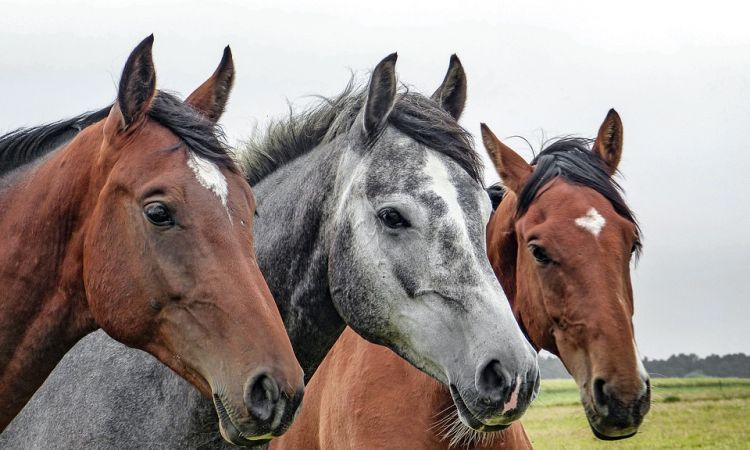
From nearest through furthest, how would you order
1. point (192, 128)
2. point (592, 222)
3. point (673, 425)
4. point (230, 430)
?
point (230, 430), point (192, 128), point (592, 222), point (673, 425)

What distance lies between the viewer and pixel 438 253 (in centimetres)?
457

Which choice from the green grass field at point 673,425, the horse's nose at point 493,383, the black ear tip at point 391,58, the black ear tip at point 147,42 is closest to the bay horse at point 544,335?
the horse's nose at point 493,383

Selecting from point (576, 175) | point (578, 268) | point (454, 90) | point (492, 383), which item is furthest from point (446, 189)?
point (576, 175)

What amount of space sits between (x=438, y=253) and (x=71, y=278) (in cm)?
182

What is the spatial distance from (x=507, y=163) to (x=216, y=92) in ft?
9.61

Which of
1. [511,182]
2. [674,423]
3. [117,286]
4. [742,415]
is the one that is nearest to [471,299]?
[117,286]

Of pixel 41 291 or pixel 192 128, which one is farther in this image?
pixel 192 128

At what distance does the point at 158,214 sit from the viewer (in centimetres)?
386

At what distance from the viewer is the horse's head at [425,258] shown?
425 cm

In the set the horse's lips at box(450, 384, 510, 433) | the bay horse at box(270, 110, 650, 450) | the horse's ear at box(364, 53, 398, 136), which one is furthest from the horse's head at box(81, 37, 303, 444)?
the bay horse at box(270, 110, 650, 450)

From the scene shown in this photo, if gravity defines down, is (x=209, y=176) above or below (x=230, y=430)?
above

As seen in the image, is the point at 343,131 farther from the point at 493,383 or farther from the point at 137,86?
the point at 493,383

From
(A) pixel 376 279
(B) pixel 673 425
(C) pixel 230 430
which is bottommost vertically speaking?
(B) pixel 673 425

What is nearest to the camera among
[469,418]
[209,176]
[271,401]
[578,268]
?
[271,401]
